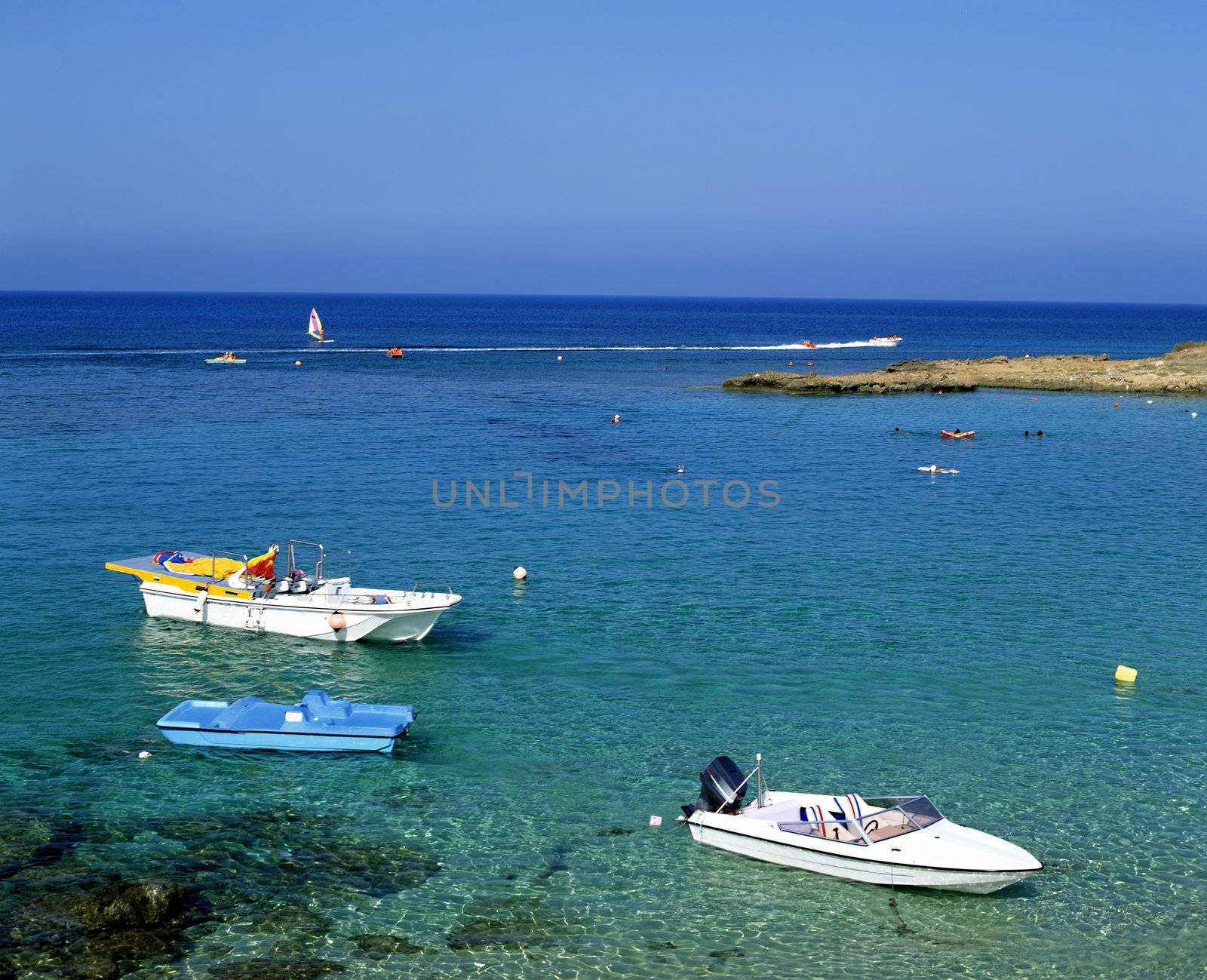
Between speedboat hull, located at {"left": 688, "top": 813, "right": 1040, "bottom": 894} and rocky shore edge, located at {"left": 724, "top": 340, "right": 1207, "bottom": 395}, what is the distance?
3013 inches

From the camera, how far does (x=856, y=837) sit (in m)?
19.9

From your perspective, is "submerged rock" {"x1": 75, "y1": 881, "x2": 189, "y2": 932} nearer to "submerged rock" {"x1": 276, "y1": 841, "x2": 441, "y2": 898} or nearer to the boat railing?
"submerged rock" {"x1": 276, "y1": 841, "x2": 441, "y2": 898}

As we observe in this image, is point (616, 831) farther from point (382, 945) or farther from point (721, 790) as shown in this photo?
point (382, 945)

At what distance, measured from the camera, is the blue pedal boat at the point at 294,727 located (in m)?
24.4

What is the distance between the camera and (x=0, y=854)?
65.5 feet

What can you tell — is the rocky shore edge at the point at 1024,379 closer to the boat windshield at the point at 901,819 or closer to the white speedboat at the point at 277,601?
the white speedboat at the point at 277,601

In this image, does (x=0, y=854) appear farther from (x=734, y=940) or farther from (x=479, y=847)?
(x=734, y=940)

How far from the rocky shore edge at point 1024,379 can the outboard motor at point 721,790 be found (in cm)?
7583

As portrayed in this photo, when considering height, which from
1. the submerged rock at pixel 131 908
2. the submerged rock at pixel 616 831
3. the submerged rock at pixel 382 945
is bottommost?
the submerged rock at pixel 382 945

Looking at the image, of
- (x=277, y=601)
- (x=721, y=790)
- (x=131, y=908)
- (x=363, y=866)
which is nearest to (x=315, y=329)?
(x=277, y=601)

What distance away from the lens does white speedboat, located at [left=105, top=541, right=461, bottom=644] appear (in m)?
31.4

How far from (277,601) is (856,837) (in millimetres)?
18075

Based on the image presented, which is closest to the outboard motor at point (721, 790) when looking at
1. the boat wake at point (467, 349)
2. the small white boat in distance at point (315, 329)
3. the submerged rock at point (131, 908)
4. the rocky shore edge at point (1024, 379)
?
the submerged rock at point (131, 908)

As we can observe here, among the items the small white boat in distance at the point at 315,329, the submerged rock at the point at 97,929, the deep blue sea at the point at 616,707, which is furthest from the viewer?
the small white boat in distance at the point at 315,329
